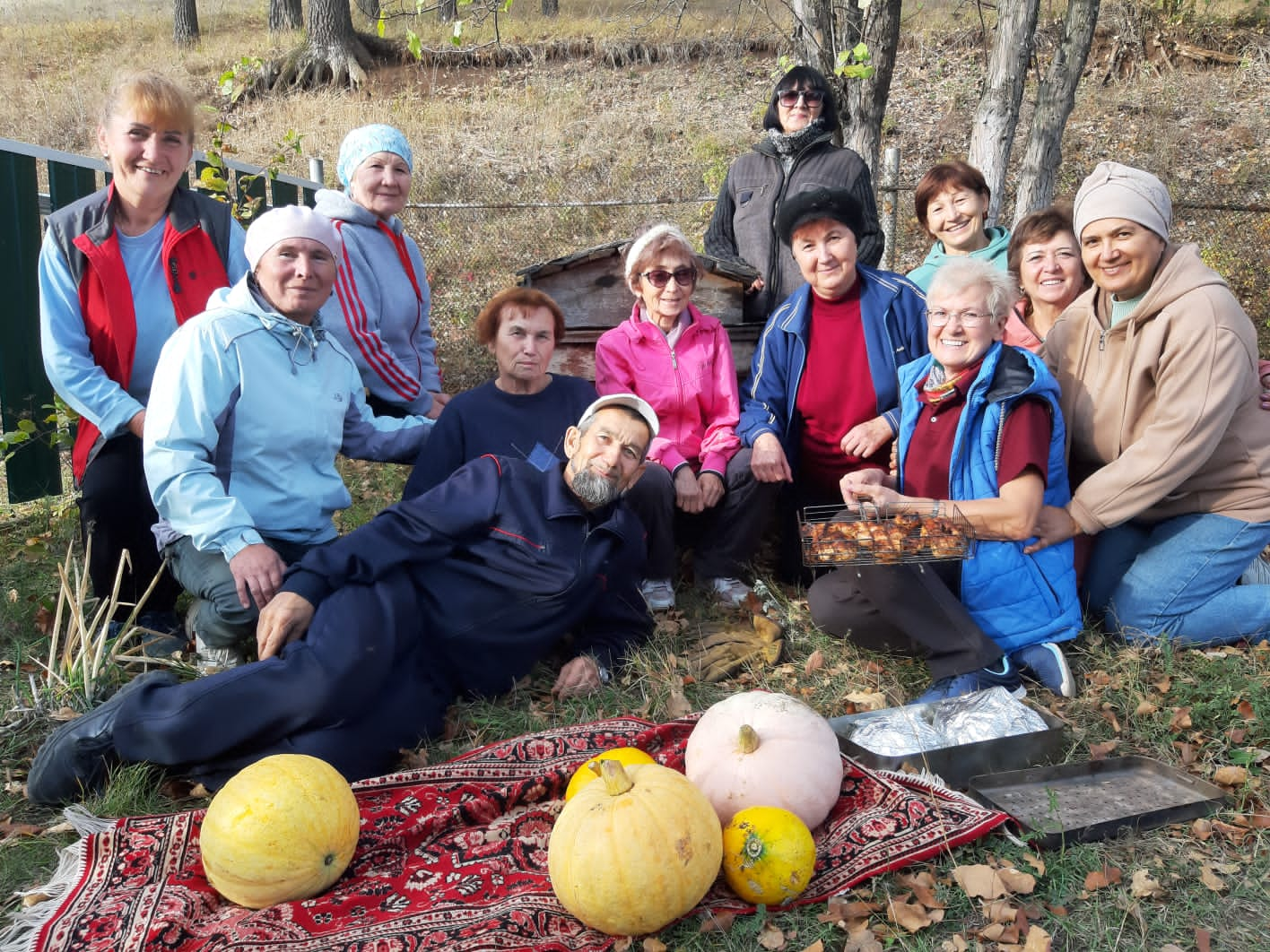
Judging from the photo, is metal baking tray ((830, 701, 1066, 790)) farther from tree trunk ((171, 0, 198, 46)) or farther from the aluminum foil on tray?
tree trunk ((171, 0, 198, 46))

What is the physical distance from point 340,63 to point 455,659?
1820 cm

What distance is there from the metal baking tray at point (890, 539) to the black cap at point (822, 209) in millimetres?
1521

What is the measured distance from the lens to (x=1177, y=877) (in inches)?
104

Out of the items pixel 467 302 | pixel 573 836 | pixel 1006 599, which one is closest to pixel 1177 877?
pixel 1006 599

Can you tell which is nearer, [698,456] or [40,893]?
[40,893]

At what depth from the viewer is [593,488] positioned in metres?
3.46

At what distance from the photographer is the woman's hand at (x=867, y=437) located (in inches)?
169

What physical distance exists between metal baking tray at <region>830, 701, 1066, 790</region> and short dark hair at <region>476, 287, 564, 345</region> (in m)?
2.25

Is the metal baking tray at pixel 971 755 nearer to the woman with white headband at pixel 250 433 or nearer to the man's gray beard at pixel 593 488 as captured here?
the man's gray beard at pixel 593 488

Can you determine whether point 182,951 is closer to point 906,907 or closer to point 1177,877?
point 906,907

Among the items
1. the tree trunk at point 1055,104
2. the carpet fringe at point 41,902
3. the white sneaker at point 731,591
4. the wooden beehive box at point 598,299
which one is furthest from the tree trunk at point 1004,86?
the carpet fringe at point 41,902

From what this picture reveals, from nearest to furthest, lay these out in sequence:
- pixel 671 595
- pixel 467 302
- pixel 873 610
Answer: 1. pixel 873 610
2. pixel 671 595
3. pixel 467 302

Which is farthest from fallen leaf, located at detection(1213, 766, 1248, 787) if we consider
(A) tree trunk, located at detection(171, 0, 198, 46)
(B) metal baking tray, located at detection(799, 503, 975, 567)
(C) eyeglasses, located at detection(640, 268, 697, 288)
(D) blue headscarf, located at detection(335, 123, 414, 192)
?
(A) tree trunk, located at detection(171, 0, 198, 46)

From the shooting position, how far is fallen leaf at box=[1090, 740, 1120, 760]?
3.31 m
